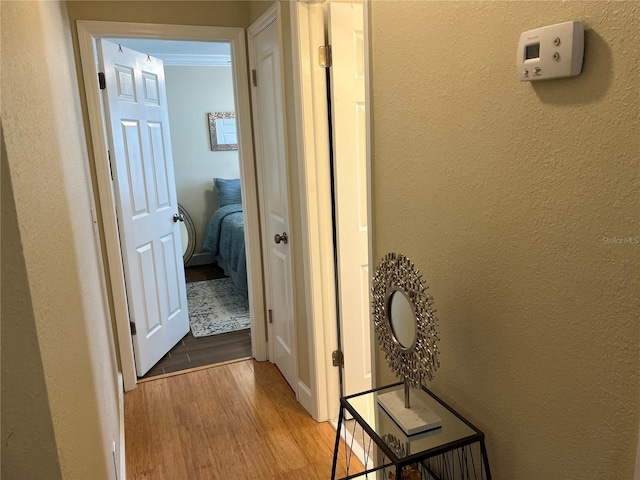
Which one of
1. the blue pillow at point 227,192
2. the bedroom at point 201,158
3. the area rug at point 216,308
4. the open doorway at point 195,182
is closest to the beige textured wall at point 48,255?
the open doorway at point 195,182

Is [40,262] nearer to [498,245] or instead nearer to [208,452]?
[498,245]

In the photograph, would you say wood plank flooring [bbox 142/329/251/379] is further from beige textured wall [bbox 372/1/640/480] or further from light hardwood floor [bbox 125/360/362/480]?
beige textured wall [bbox 372/1/640/480]

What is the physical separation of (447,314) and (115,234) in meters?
2.14

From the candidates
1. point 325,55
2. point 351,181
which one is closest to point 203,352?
point 351,181

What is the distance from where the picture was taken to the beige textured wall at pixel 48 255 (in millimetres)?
720

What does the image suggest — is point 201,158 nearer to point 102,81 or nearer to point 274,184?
point 102,81

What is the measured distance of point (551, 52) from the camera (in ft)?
2.94

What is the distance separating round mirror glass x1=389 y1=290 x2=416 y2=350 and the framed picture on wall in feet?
15.8

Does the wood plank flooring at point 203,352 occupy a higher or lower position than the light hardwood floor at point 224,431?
higher

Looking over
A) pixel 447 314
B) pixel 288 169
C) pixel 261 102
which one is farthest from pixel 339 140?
pixel 447 314

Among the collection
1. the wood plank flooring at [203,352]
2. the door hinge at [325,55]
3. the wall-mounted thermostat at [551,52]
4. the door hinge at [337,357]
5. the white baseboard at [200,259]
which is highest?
the door hinge at [325,55]

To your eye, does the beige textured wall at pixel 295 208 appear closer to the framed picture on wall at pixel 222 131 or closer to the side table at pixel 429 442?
the side table at pixel 429 442

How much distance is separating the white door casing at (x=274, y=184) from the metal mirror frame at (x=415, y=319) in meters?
1.27

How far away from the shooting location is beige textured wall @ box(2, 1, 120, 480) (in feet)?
2.36
